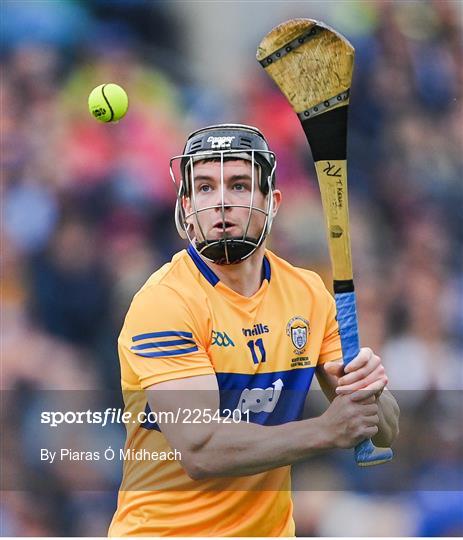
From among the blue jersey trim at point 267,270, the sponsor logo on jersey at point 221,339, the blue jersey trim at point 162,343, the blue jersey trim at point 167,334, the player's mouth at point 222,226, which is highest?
the player's mouth at point 222,226

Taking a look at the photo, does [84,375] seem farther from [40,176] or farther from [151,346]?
[151,346]

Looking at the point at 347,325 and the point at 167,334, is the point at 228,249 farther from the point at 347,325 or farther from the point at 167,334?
the point at 347,325

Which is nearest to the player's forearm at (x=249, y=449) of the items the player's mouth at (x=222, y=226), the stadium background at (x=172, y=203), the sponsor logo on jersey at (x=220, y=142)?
the player's mouth at (x=222, y=226)

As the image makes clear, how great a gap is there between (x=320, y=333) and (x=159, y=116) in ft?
7.27

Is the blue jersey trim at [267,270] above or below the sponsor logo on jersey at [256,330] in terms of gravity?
above

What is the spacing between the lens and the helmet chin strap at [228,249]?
3234mm

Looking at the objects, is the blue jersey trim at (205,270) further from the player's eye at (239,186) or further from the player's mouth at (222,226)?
the player's eye at (239,186)

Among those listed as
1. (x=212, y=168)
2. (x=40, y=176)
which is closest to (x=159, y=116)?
(x=40, y=176)

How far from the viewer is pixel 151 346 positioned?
10.4 ft

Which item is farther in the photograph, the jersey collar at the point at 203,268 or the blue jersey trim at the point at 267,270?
the blue jersey trim at the point at 267,270

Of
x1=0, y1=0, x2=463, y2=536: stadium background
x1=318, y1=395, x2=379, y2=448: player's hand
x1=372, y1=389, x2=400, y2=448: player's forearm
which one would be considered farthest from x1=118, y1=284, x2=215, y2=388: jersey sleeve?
x1=0, y1=0, x2=463, y2=536: stadium background

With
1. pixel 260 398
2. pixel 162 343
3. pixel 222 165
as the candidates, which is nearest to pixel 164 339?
pixel 162 343

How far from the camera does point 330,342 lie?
139 inches

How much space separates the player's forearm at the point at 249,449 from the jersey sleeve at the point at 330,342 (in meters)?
0.45
